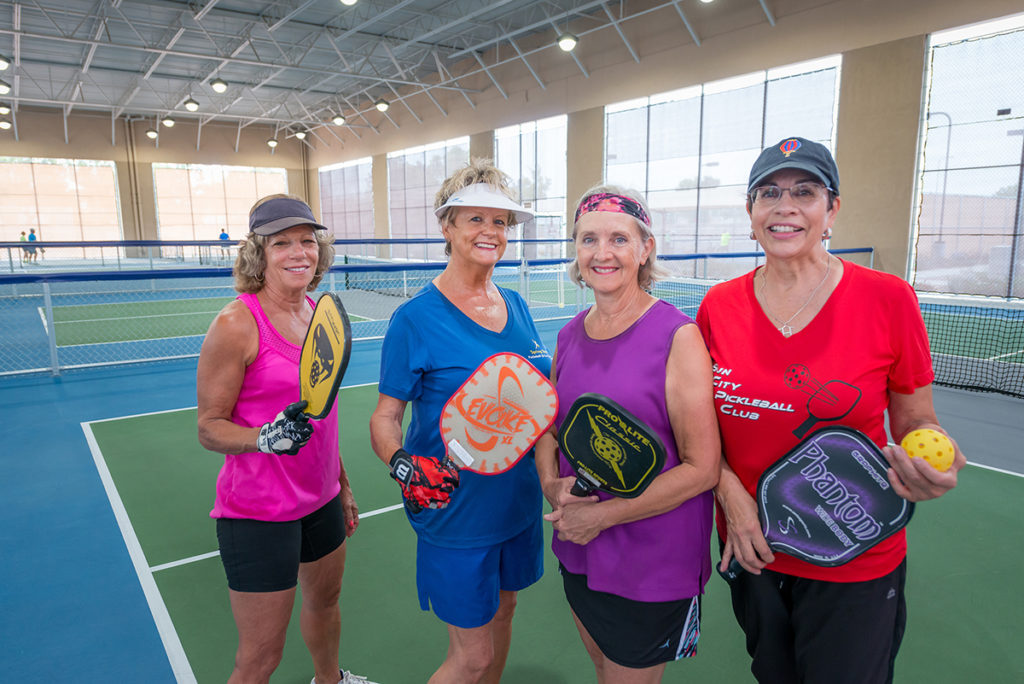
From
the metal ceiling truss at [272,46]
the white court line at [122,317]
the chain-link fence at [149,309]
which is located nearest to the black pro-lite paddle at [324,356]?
the chain-link fence at [149,309]

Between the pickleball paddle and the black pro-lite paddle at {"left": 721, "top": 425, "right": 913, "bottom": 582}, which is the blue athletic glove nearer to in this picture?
the pickleball paddle

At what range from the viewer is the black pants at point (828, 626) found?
185cm

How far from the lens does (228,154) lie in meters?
38.5

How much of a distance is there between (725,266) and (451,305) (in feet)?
66.8

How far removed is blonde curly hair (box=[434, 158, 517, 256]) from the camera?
7.54ft

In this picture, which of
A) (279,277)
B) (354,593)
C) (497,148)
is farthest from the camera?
(497,148)

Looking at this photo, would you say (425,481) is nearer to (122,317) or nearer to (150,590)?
(150,590)

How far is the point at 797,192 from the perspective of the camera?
1963 millimetres

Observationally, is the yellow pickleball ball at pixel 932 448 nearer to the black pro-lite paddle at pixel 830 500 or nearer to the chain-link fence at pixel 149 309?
the black pro-lite paddle at pixel 830 500

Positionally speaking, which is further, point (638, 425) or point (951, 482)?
point (638, 425)

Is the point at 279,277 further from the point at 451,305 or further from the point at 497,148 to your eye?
the point at 497,148

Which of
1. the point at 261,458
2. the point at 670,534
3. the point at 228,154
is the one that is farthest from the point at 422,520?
the point at 228,154

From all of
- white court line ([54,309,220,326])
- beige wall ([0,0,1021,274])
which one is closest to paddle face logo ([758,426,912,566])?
white court line ([54,309,220,326])

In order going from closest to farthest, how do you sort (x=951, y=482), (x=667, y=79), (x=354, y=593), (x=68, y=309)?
(x=951, y=482) → (x=354, y=593) → (x=68, y=309) → (x=667, y=79)
